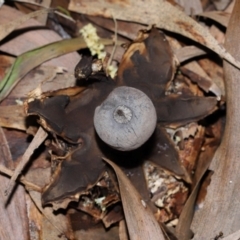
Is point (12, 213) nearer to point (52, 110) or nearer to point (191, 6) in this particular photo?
point (52, 110)

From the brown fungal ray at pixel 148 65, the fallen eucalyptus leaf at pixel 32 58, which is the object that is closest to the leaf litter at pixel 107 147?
the brown fungal ray at pixel 148 65

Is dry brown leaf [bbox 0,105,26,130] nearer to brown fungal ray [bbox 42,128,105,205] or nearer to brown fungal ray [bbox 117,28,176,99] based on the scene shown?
brown fungal ray [bbox 42,128,105,205]

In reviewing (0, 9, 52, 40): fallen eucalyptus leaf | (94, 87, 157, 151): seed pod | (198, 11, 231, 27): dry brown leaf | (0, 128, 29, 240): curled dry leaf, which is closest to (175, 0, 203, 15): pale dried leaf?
(198, 11, 231, 27): dry brown leaf

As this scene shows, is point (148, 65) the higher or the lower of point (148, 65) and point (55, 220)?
the higher

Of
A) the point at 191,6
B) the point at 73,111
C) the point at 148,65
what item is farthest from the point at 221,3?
the point at 73,111

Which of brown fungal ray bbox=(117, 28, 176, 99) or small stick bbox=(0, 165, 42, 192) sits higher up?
brown fungal ray bbox=(117, 28, 176, 99)

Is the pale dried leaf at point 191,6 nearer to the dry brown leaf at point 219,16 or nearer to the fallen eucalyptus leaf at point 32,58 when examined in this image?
the dry brown leaf at point 219,16

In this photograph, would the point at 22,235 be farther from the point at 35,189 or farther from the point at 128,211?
the point at 128,211
